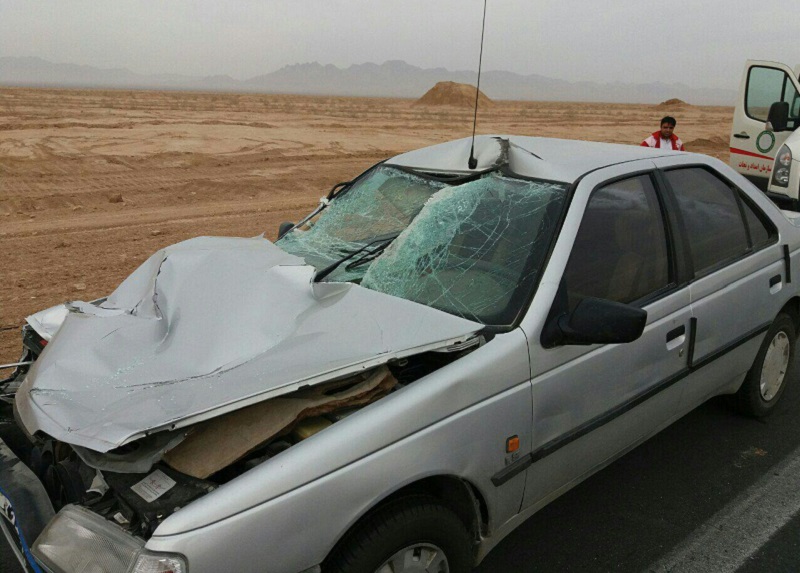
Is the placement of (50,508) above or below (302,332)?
below

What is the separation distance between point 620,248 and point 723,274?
2.41ft

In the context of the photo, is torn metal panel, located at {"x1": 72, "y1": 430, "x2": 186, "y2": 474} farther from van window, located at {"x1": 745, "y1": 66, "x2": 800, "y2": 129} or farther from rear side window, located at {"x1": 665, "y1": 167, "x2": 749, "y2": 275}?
van window, located at {"x1": 745, "y1": 66, "x2": 800, "y2": 129}

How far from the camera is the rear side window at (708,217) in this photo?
3.36 meters

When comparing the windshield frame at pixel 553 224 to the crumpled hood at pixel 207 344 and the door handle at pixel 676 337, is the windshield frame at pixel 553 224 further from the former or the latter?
the door handle at pixel 676 337

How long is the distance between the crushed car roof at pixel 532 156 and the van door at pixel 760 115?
6665 millimetres

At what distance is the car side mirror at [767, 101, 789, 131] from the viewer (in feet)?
28.9

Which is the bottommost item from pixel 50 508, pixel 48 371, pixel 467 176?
pixel 50 508

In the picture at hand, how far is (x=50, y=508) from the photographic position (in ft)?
7.27

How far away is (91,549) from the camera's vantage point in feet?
6.35

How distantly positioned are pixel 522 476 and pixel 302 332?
0.93 meters

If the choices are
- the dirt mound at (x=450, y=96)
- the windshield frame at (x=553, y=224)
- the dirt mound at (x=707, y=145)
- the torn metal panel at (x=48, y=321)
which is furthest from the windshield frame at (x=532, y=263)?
the dirt mound at (x=450, y=96)

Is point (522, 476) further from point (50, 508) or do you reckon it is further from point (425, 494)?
point (50, 508)

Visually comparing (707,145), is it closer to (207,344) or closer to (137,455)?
(207,344)

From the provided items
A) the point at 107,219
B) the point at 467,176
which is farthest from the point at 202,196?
the point at 467,176
